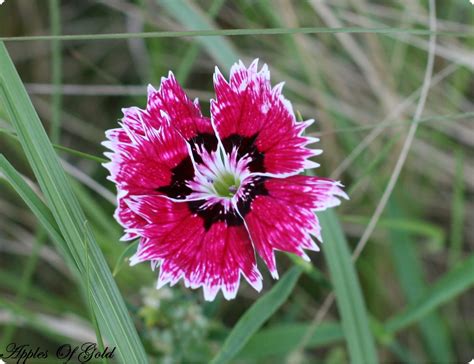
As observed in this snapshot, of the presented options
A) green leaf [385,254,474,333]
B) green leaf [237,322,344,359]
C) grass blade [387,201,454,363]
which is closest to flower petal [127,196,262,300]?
green leaf [237,322,344,359]

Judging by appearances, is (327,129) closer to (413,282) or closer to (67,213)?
(413,282)

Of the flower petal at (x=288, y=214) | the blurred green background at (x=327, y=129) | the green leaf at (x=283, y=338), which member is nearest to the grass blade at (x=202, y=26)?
the blurred green background at (x=327, y=129)

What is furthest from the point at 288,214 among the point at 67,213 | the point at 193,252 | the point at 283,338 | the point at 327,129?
the point at 327,129

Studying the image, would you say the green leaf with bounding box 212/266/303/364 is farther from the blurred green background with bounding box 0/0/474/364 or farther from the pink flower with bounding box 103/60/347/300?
the blurred green background with bounding box 0/0/474/364

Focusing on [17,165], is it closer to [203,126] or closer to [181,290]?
[181,290]

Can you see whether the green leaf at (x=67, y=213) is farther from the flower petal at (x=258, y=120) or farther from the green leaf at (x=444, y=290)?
the green leaf at (x=444, y=290)
